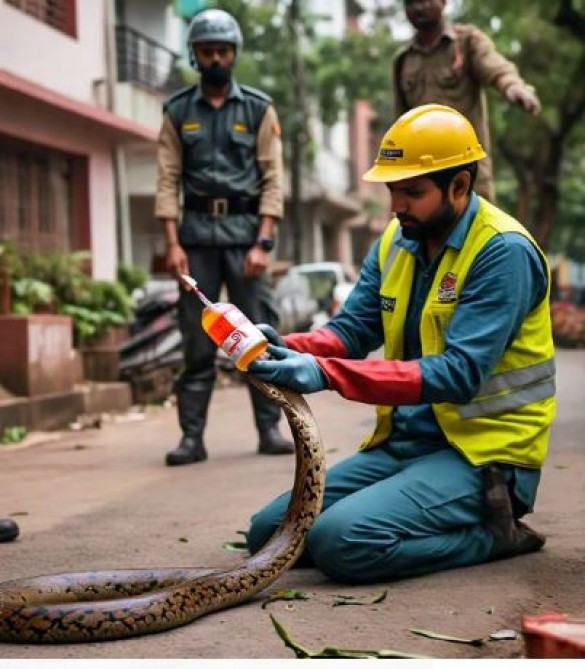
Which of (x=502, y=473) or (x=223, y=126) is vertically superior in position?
(x=223, y=126)

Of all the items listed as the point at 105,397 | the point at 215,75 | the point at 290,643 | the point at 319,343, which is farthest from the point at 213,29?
the point at 290,643

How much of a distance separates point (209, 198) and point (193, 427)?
4.42ft

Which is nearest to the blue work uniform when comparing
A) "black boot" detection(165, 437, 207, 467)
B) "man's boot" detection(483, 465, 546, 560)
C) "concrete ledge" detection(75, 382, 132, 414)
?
"man's boot" detection(483, 465, 546, 560)

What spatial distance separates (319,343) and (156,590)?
1.19 m

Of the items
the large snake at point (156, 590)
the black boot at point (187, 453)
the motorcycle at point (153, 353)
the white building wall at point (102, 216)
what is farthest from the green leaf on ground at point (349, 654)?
the white building wall at point (102, 216)

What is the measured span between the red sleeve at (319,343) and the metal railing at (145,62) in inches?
624

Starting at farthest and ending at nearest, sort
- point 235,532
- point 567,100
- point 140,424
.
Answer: point 567,100
point 140,424
point 235,532

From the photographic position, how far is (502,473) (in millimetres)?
4312

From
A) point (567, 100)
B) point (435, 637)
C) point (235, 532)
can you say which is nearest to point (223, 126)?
point (235, 532)

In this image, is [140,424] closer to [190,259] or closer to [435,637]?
[190,259]

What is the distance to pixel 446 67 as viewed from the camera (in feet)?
24.5

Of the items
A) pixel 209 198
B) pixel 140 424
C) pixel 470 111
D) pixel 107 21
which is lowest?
pixel 140 424

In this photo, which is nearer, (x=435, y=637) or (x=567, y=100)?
(x=435, y=637)

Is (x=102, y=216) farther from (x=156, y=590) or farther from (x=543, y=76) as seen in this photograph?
(x=543, y=76)
